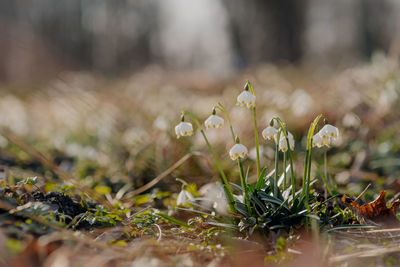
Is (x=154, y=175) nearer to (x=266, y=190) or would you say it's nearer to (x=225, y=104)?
(x=266, y=190)

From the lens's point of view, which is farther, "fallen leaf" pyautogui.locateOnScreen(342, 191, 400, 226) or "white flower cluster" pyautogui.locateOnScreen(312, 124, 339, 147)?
"fallen leaf" pyautogui.locateOnScreen(342, 191, 400, 226)

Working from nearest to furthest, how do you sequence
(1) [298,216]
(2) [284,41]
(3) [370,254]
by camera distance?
(3) [370,254] → (1) [298,216] → (2) [284,41]

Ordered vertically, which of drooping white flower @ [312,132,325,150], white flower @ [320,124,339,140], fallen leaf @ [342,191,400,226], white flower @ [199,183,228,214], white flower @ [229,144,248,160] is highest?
white flower @ [320,124,339,140]

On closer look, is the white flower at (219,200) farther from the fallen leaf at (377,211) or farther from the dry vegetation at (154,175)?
the fallen leaf at (377,211)

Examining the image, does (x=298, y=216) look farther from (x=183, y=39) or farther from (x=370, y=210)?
(x=183, y=39)

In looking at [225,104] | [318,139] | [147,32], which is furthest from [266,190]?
[147,32]

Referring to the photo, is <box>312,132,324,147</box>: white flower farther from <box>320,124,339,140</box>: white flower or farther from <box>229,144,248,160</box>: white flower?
<box>229,144,248,160</box>: white flower

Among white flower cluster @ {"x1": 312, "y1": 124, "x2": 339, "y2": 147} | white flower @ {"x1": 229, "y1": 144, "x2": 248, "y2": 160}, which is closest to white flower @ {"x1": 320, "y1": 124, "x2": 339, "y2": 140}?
white flower cluster @ {"x1": 312, "y1": 124, "x2": 339, "y2": 147}

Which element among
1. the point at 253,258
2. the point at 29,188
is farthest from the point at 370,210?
the point at 29,188

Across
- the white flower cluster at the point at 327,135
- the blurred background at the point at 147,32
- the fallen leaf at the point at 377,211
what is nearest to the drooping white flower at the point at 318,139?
the white flower cluster at the point at 327,135
